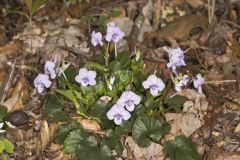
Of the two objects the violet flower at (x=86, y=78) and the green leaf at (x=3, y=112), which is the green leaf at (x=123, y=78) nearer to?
the violet flower at (x=86, y=78)

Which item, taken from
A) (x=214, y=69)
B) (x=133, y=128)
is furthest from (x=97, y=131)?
(x=214, y=69)

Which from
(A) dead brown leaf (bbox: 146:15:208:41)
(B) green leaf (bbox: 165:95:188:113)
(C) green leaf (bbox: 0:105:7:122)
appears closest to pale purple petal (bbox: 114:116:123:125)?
(B) green leaf (bbox: 165:95:188:113)

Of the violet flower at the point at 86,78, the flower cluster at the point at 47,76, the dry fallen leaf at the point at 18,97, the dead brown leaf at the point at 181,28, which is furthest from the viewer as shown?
the dead brown leaf at the point at 181,28

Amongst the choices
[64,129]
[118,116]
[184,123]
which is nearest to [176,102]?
[184,123]

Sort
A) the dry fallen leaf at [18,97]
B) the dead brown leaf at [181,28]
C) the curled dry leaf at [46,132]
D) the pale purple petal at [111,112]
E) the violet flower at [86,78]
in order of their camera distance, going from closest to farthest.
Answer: the pale purple petal at [111,112]
the violet flower at [86,78]
the curled dry leaf at [46,132]
the dry fallen leaf at [18,97]
the dead brown leaf at [181,28]

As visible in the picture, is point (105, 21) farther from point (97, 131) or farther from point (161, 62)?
point (97, 131)

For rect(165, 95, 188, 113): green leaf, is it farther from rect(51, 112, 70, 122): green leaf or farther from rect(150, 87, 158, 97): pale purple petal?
rect(51, 112, 70, 122): green leaf

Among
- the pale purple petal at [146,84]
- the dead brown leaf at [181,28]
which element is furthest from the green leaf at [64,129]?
the dead brown leaf at [181,28]
